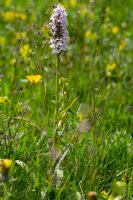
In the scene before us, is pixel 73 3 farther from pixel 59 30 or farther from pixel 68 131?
pixel 59 30

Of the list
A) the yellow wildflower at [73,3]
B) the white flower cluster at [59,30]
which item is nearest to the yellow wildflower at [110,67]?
the yellow wildflower at [73,3]

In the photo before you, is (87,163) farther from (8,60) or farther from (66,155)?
(8,60)

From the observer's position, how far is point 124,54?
4859 millimetres

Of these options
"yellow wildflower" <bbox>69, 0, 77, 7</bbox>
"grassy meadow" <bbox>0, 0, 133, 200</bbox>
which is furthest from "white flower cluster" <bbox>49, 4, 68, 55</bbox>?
"yellow wildflower" <bbox>69, 0, 77, 7</bbox>

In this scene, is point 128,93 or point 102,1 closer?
point 128,93

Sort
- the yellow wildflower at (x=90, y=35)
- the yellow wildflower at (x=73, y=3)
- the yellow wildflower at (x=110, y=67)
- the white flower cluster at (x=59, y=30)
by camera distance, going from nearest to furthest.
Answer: the white flower cluster at (x=59, y=30) → the yellow wildflower at (x=110, y=67) → the yellow wildflower at (x=90, y=35) → the yellow wildflower at (x=73, y=3)

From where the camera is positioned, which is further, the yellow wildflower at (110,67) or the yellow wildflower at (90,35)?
the yellow wildflower at (90,35)

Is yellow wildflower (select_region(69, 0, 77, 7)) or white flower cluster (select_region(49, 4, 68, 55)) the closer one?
white flower cluster (select_region(49, 4, 68, 55))

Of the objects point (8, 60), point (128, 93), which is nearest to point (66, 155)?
point (128, 93)

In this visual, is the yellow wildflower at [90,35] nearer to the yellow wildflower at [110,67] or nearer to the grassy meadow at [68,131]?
the grassy meadow at [68,131]

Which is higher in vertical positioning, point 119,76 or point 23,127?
point 119,76

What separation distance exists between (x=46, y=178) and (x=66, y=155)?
0.61 ft

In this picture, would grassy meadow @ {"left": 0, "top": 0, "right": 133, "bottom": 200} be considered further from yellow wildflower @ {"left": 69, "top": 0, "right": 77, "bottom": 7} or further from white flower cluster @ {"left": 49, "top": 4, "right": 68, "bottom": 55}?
yellow wildflower @ {"left": 69, "top": 0, "right": 77, "bottom": 7}

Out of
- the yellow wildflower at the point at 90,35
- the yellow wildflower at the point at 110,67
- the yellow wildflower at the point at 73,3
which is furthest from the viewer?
the yellow wildflower at the point at 73,3
